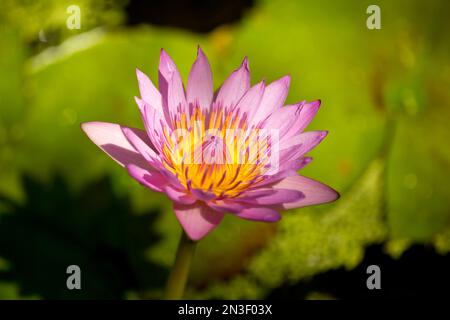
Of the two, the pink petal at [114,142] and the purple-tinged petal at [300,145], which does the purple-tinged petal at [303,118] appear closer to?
the purple-tinged petal at [300,145]

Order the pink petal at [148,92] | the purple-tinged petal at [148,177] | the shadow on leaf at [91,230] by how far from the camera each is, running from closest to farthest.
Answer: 1. the purple-tinged petal at [148,177]
2. the pink petal at [148,92]
3. the shadow on leaf at [91,230]

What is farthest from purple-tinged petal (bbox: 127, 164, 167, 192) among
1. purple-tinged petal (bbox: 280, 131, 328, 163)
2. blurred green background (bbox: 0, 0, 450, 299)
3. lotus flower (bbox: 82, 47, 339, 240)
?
blurred green background (bbox: 0, 0, 450, 299)

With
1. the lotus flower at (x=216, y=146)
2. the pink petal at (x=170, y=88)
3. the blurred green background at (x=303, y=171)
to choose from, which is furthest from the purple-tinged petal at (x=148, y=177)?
the blurred green background at (x=303, y=171)

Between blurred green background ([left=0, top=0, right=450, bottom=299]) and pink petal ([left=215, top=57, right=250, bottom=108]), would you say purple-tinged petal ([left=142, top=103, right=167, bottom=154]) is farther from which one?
blurred green background ([left=0, top=0, right=450, bottom=299])

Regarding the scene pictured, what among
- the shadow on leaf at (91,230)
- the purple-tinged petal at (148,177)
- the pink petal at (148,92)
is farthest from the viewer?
the shadow on leaf at (91,230)
